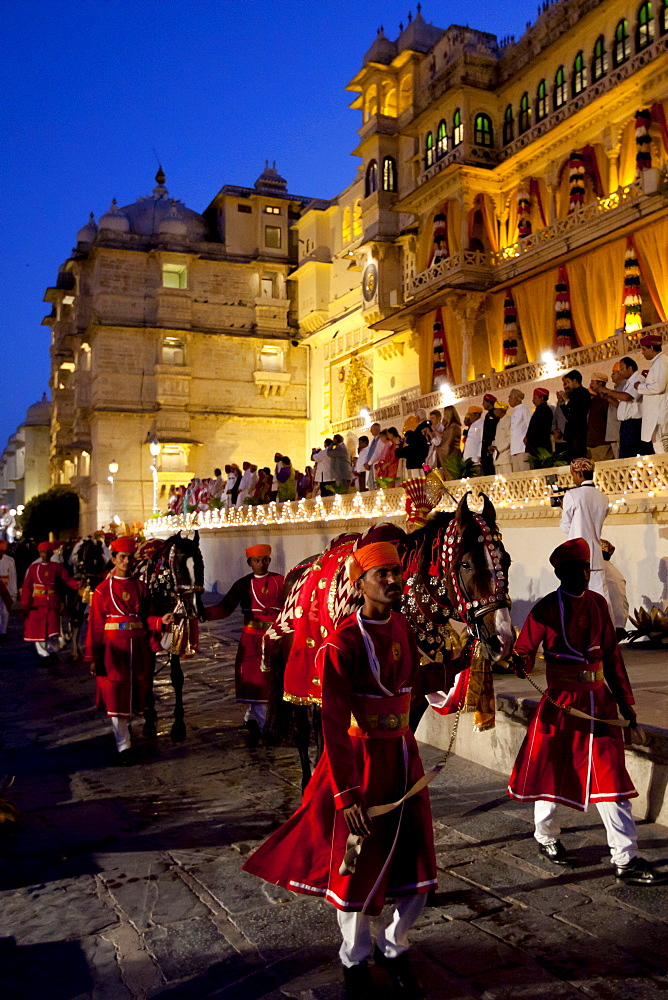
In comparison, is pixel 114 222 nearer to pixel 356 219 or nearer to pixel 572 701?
pixel 356 219

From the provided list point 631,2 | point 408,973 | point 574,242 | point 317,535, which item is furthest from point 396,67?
point 408,973

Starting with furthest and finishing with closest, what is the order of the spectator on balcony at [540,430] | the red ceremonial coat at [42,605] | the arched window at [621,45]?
the arched window at [621,45], the red ceremonial coat at [42,605], the spectator on balcony at [540,430]

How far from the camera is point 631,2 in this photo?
19875 mm

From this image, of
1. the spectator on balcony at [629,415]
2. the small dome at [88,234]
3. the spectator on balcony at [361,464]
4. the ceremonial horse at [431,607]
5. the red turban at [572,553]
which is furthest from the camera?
the small dome at [88,234]

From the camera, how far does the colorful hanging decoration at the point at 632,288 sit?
765 inches

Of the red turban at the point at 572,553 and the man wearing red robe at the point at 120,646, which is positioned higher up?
the red turban at the point at 572,553

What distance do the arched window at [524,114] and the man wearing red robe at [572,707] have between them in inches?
925

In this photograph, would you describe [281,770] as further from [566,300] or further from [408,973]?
[566,300]

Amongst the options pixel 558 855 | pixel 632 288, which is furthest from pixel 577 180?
pixel 558 855

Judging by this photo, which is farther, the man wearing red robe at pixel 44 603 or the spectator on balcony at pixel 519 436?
the man wearing red robe at pixel 44 603

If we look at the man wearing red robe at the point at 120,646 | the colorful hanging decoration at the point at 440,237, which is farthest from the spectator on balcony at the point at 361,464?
the man wearing red robe at the point at 120,646

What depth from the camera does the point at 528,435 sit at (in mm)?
12758

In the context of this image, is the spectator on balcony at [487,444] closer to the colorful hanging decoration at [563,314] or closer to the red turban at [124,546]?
the red turban at [124,546]

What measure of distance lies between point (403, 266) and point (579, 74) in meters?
8.93
